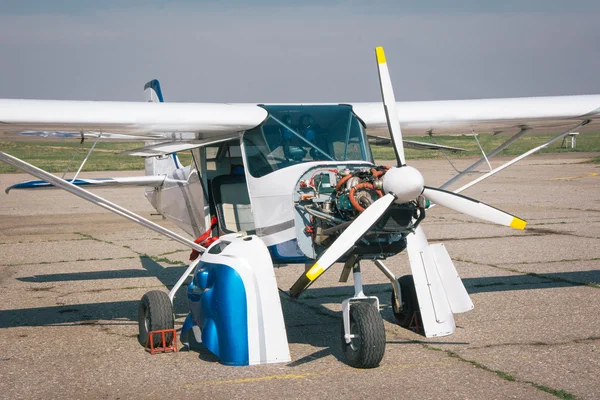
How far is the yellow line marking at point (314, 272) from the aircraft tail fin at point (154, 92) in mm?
6436

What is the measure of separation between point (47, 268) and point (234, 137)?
215 inches

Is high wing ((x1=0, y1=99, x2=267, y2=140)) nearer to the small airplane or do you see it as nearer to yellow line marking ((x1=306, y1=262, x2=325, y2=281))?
the small airplane

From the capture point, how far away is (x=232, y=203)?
8898 mm

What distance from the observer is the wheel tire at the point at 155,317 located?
24.4ft

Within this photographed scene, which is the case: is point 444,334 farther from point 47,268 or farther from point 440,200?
point 47,268

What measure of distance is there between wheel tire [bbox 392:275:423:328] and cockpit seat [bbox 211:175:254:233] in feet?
6.01

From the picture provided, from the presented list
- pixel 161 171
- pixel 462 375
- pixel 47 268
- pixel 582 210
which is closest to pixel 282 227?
pixel 462 375

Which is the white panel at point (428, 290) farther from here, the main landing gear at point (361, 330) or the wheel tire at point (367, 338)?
the wheel tire at point (367, 338)

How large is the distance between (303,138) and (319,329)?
2074mm

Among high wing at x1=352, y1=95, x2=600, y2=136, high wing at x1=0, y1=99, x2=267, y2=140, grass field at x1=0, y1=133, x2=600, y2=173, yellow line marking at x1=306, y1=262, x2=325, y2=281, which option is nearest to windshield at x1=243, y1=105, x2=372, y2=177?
high wing at x1=0, y1=99, x2=267, y2=140

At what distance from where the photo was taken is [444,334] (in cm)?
742

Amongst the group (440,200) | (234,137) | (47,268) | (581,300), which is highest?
(234,137)

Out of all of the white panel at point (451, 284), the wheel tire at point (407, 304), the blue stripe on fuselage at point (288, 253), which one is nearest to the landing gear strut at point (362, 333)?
the blue stripe on fuselage at point (288, 253)

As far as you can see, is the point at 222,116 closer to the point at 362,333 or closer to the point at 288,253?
the point at 288,253
